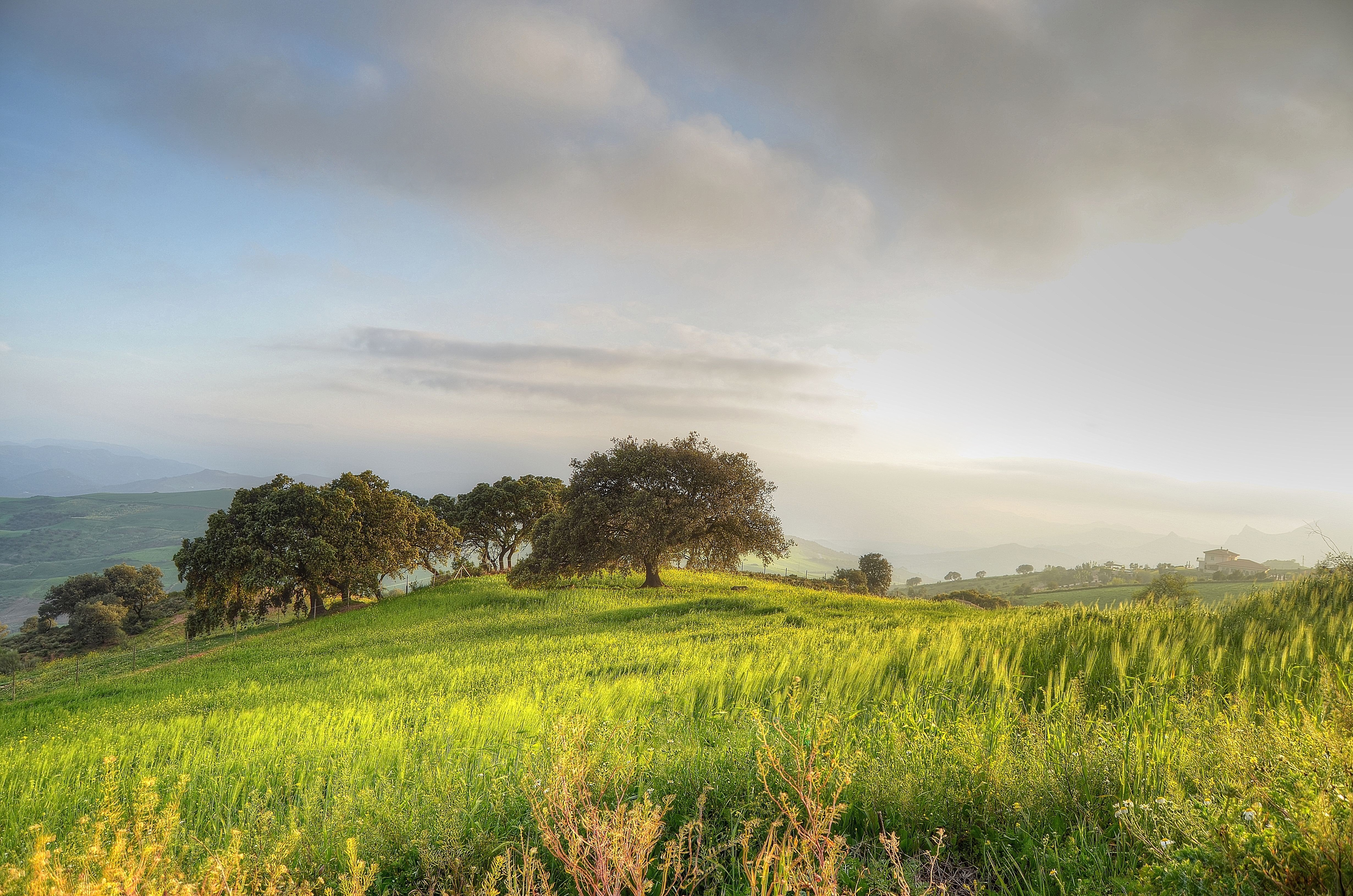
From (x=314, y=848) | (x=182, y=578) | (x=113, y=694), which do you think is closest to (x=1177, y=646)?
(x=314, y=848)

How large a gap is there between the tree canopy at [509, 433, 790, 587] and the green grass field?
1408 cm

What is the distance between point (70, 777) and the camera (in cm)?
631

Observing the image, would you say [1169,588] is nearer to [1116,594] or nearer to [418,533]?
[1116,594]

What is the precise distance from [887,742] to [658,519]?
2273cm

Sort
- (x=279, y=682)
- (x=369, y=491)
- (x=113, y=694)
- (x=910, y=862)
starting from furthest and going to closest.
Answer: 1. (x=369, y=491)
2. (x=113, y=694)
3. (x=279, y=682)
4. (x=910, y=862)

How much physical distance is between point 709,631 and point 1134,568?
11882 cm

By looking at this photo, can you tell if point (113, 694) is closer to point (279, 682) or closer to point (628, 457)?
point (279, 682)

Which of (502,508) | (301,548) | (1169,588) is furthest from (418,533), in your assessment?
(1169,588)

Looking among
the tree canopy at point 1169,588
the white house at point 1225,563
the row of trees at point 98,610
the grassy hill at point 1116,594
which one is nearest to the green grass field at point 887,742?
the grassy hill at point 1116,594

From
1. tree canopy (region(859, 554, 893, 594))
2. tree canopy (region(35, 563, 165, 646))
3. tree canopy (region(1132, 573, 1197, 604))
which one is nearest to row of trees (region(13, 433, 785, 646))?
tree canopy (region(1132, 573, 1197, 604))

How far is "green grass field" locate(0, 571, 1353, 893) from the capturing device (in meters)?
2.96

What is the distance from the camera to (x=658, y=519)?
90.5 ft

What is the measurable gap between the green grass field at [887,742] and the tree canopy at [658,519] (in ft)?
46.2

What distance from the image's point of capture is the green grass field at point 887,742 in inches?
117
